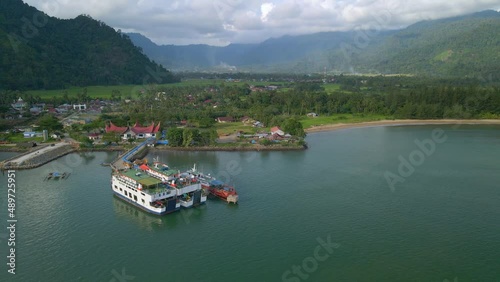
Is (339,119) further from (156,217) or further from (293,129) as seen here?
(156,217)

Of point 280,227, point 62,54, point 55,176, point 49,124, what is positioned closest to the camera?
point 280,227

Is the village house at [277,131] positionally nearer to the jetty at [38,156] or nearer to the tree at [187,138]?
the tree at [187,138]

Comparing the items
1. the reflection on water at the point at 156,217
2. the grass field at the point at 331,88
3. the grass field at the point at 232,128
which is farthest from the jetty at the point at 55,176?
the grass field at the point at 331,88

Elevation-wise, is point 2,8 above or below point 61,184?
above

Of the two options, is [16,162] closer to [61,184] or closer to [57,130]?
[61,184]

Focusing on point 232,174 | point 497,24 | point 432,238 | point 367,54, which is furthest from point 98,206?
point 367,54

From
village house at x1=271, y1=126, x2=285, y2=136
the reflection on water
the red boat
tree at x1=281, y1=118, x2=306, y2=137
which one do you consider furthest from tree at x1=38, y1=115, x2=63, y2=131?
tree at x1=281, y1=118, x2=306, y2=137

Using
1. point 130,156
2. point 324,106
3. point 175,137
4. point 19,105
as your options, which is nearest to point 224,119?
point 175,137
